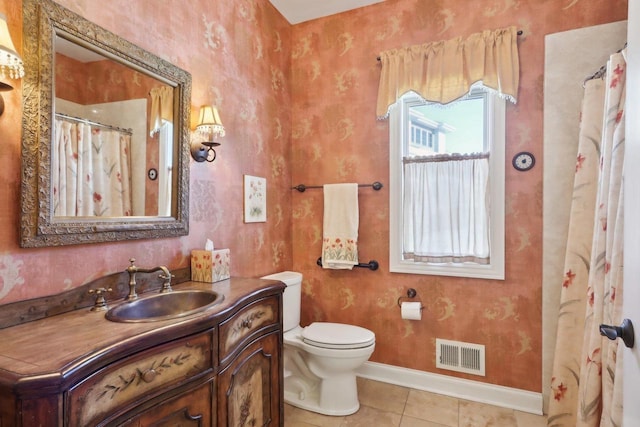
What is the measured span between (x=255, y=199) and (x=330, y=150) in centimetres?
74

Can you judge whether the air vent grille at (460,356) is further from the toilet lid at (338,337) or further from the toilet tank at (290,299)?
the toilet tank at (290,299)

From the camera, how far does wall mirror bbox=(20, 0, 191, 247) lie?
48.1 inches

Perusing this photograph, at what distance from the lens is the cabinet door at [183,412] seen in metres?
1.07

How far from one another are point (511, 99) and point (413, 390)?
6.68 feet

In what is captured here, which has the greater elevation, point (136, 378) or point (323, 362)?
point (136, 378)

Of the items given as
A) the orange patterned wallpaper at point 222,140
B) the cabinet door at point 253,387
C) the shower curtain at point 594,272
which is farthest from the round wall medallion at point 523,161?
the cabinet door at point 253,387

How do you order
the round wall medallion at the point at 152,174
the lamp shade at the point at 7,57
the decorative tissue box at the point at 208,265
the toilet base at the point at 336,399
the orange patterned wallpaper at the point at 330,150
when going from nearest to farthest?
the lamp shade at the point at 7,57 < the round wall medallion at the point at 152,174 < the decorative tissue box at the point at 208,265 < the orange patterned wallpaper at the point at 330,150 < the toilet base at the point at 336,399

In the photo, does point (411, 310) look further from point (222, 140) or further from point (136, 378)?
point (136, 378)

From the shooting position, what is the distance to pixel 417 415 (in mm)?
2154

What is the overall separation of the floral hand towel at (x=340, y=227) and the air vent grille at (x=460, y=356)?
84 cm

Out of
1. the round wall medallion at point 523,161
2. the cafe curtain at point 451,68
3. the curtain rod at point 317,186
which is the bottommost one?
the curtain rod at point 317,186

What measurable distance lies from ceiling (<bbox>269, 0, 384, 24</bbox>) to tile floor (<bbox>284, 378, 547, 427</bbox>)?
2.79m

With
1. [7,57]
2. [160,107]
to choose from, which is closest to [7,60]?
[7,57]

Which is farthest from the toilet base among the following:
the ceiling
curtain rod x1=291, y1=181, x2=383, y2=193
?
the ceiling
